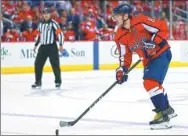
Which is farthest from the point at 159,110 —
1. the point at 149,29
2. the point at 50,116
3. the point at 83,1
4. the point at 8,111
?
the point at 83,1

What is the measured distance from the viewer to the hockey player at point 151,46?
15.1 ft

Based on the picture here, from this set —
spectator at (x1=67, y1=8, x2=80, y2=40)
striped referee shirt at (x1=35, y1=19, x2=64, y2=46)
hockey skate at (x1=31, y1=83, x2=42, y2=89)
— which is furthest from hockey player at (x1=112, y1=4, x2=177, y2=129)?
spectator at (x1=67, y1=8, x2=80, y2=40)

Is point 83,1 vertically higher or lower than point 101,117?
higher

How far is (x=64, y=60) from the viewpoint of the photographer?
11.9 meters

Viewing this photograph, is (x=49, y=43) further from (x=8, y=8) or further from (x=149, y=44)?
(x=8, y=8)

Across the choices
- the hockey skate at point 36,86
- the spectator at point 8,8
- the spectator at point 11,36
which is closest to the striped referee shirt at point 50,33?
the hockey skate at point 36,86

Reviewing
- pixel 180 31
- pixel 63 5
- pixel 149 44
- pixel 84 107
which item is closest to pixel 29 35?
pixel 63 5

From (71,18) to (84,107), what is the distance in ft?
23.0

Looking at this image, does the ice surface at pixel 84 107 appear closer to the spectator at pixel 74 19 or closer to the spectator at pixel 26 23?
the spectator at pixel 26 23

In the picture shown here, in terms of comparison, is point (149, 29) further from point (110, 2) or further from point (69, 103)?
point (110, 2)

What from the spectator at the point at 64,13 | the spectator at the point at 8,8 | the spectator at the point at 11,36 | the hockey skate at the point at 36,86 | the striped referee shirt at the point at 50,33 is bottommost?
the hockey skate at the point at 36,86

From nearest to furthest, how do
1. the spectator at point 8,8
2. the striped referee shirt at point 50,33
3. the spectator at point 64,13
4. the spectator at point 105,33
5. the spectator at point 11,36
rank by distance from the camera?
Answer: the striped referee shirt at point 50,33
the spectator at point 11,36
the spectator at point 8,8
the spectator at point 64,13
the spectator at point 105,33

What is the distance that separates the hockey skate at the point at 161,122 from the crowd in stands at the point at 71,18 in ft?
24.0

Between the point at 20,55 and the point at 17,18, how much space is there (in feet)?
3.97
